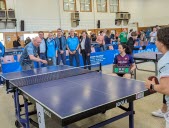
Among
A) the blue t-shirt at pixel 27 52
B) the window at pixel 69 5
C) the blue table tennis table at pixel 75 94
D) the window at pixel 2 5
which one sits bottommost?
the blue table tennis table at pixel 75 94

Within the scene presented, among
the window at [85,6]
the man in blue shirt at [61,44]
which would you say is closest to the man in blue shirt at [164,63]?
the man in blue shirt at [61,44]

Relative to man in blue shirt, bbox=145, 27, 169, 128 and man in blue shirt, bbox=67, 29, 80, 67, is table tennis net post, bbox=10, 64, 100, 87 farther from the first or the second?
man in blue shirt, bbox=67, 29, 80, 67

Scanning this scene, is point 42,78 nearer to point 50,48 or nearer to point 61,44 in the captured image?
point 50,48

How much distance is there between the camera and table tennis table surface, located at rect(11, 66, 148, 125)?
1.89 metres

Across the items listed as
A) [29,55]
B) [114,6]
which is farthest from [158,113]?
[114,6]

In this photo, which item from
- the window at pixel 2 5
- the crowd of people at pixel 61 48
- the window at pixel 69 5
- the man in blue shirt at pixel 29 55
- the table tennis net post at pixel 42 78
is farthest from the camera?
the window at pixel 69 5

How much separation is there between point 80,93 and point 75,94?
0.06 m

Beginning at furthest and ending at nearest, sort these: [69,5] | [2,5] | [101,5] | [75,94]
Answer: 1. [101,5]
2. [69,5]
3. [2,5]
4. [75,94]

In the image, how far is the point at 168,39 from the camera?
1.63 meters

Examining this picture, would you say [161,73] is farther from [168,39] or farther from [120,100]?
[120,100]

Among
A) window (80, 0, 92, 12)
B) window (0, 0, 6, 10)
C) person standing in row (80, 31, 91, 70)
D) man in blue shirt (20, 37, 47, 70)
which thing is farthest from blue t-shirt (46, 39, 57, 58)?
window (80, 0, 92, 12)

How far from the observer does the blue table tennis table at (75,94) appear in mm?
1883

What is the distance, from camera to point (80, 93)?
7.79ft

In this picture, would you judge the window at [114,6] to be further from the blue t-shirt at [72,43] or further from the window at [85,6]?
the blue t-shirt at [72,43]
